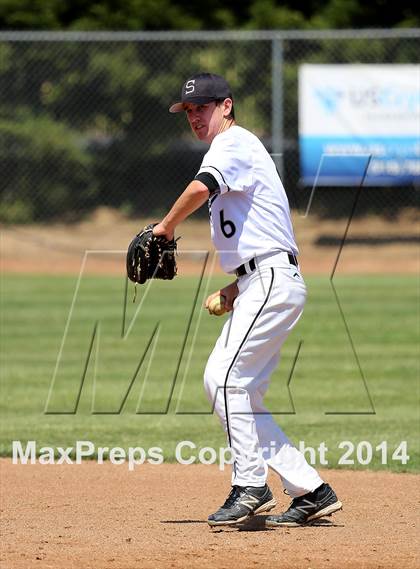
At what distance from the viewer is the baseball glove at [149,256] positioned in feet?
18.6

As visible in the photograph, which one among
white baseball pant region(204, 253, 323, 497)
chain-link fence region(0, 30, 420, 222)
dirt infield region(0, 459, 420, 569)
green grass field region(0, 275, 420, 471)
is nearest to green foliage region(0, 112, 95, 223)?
chain-link fence region(0, 30, 420, 222)

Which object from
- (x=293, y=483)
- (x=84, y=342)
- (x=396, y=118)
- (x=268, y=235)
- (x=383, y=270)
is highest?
(x=268, y=235)

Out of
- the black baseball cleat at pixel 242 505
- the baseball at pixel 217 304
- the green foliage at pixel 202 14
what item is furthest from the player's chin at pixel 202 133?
the green foliage at pixel 202 14

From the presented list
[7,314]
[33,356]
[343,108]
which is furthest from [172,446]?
[343,108]

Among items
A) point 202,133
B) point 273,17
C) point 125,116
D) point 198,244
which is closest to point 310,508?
point 202,133

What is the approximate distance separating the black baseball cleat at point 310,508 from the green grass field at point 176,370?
1.95 m

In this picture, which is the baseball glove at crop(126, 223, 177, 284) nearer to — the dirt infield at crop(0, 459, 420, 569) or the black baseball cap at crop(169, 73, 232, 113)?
the black baseball cap at crop(169, 73, 232, 113)

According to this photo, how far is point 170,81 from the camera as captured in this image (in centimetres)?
2067

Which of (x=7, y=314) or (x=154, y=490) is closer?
(x=154, y=490)

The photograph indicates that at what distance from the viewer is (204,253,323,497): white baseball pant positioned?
217 inches

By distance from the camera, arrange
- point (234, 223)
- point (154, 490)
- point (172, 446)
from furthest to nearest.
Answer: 1. point (172, 446)
2. point (154, 490)
3. point (234, 223)

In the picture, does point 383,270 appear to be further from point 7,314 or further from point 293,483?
point 293,483

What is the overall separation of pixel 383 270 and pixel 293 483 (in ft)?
41.8

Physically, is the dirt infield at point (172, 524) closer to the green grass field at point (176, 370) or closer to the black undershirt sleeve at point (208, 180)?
the green grass field at point (176, 370)
